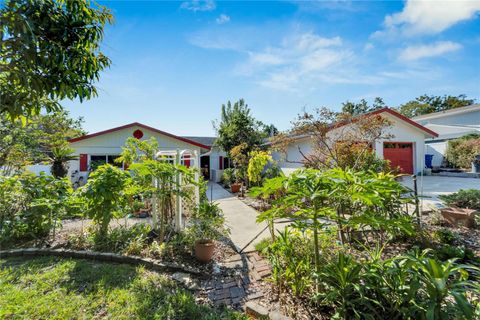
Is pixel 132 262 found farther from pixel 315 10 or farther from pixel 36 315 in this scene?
pixel 315 10

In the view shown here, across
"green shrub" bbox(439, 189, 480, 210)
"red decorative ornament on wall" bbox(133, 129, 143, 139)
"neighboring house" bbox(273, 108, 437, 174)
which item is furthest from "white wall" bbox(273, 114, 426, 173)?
"red decorative ornament on wall" bbox(133, 129, 143, 139)

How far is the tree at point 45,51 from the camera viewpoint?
213 centimetres

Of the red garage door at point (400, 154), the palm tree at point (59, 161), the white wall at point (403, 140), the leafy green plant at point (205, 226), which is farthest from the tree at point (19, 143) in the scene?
the red garage door at point (400, 154)

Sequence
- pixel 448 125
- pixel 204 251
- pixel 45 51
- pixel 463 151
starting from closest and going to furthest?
pixel 45 51
pixel 204 251
pixel 463 151
pixel 448 125

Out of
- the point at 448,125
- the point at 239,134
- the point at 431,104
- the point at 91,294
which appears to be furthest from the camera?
the point at 431,104

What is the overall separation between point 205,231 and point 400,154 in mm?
14779

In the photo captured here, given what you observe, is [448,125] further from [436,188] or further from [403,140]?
[436,188]

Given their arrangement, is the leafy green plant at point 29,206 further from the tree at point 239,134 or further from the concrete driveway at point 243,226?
the tree at point 239,134

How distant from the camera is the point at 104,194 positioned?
4.23m

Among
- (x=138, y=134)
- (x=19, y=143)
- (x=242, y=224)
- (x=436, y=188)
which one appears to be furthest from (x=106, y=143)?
(x=436, y=188)

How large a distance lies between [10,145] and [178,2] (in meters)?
7.42

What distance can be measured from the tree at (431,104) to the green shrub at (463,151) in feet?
86.6

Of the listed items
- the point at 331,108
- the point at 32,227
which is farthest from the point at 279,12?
the point at 32,227

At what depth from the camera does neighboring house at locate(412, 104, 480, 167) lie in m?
18.4
